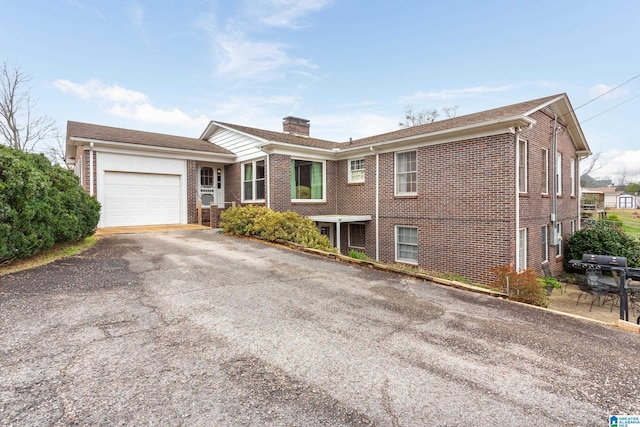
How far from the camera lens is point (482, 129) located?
991 centimetres

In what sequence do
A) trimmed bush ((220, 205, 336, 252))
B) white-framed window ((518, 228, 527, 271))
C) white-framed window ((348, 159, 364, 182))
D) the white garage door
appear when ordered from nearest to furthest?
trimmed bush ((220, 205, 336, 252)) < white-framed window ((518, 228, 527, 271)) < the white garage door < white-framed window ((348, 159, 364, 182))

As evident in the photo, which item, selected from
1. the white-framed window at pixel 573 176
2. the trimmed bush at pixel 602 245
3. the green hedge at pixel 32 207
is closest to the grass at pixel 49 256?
the green hedge at pixel 32 207

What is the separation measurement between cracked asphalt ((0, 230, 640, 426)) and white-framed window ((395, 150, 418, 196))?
6404 mm

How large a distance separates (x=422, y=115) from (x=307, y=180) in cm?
2393

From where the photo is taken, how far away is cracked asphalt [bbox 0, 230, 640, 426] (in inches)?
100.0

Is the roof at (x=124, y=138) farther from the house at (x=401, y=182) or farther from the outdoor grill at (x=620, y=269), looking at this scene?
the outdoor grill at (x=620, y=269)

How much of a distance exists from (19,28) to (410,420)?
2077cm

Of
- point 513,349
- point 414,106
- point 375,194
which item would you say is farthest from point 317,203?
point 414,106

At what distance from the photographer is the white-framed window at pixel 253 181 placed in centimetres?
1395

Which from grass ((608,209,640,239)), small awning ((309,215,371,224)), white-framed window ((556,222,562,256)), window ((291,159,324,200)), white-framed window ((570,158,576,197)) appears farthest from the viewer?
grass ((608,209,640,239))

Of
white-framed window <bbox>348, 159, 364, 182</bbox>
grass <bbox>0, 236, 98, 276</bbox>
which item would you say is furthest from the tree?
grass <bbox>0, 236, 98, 276</bbox>

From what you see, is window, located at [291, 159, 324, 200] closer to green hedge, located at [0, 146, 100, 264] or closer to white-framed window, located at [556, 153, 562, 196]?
green hedge, located at [0, 146, 100, 264]

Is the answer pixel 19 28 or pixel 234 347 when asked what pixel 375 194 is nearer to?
pixel 234 347

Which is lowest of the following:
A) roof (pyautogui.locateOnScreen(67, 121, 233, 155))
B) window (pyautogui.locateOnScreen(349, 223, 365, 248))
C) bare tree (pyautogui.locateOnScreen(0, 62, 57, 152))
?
window (pyautogui.locateOnScreen(349, 223, 365, 248))
